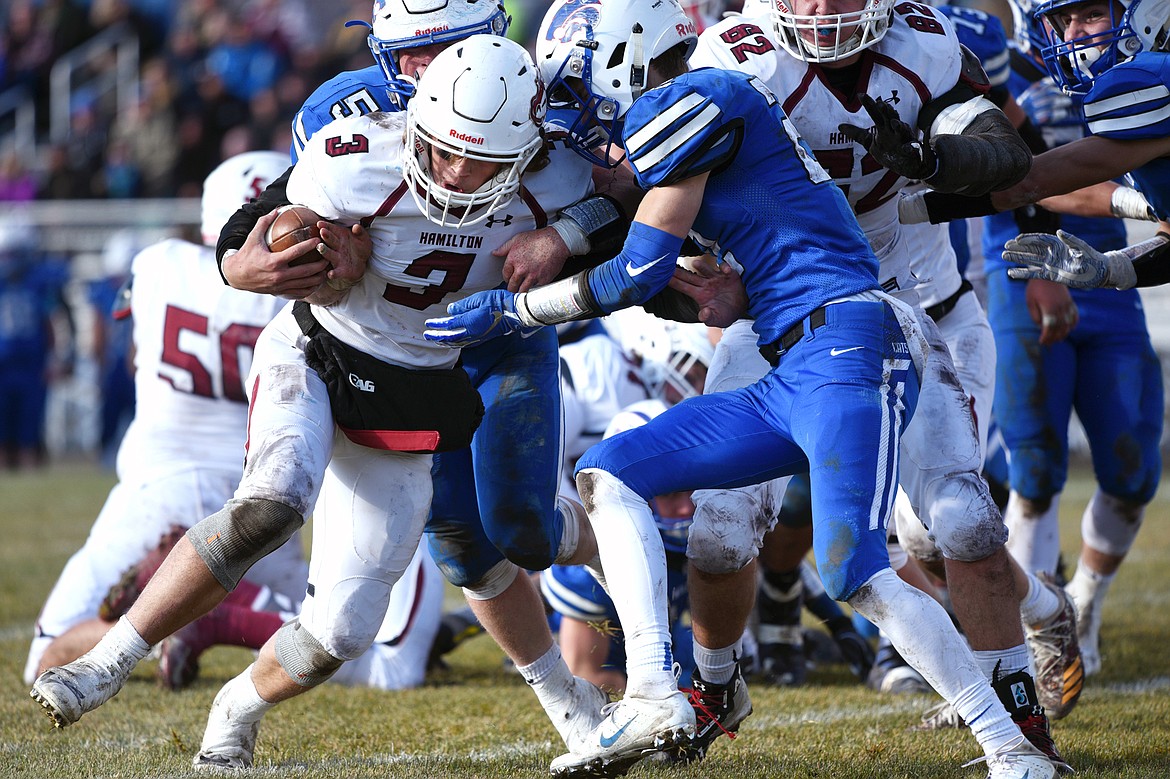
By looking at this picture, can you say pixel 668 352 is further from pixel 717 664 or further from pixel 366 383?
pixel 366 383

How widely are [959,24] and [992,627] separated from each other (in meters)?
2.35

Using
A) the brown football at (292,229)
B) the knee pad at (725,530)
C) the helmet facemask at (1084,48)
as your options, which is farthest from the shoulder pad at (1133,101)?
the brown football at (292,229)

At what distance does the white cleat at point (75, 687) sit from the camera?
3.00 meters

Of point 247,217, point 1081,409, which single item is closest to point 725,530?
point 247,217

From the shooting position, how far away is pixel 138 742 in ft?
12.1

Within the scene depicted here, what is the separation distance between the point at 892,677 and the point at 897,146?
2.00 metres

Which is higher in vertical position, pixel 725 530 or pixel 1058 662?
pixel 725 530

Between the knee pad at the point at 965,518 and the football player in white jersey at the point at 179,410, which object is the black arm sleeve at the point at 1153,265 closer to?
the knee pad at the point at 965,518

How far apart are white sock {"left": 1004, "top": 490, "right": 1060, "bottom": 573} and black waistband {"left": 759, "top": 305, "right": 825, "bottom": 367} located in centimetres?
202

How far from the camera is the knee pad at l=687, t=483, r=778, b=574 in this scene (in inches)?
132

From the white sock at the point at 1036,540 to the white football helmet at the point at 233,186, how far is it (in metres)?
2.77

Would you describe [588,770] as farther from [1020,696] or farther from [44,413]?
[44,413]

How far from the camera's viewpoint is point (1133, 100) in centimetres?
352

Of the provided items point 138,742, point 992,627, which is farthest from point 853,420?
point 138,742
